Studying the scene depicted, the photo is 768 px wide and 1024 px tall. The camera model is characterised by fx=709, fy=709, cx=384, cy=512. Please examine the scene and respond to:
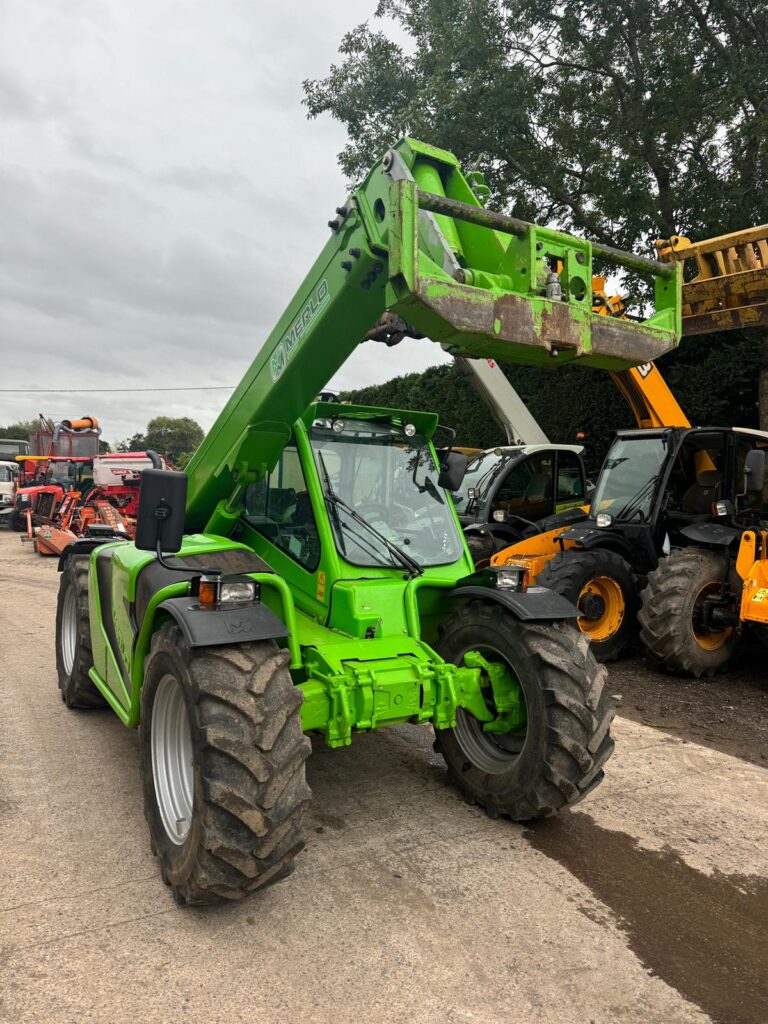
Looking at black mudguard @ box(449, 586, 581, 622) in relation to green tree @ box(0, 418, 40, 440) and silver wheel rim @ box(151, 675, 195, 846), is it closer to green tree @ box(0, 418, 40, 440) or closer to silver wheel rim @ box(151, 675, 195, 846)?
silver wheel rim @ box(151, 675, 195, 846)

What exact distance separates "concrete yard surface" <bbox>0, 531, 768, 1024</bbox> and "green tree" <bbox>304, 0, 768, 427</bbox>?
8189mm

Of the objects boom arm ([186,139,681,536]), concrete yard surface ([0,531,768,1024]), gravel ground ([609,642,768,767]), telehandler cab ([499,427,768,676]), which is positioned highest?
boom arm ([186,139,681,536])

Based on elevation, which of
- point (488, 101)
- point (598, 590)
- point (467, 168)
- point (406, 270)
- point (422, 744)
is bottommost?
point (422, 744)

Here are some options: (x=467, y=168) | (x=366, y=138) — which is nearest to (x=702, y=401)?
(x=467, y=168)

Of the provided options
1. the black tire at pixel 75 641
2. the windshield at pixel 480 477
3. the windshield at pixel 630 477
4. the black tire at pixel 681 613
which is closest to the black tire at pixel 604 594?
the black tire at pixel 681 613

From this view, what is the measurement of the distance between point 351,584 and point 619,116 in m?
10.5

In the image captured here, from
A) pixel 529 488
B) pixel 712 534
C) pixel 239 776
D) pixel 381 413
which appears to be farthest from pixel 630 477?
pixel 239 776

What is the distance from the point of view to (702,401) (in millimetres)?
10875

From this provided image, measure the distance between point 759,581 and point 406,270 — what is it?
4.67 m

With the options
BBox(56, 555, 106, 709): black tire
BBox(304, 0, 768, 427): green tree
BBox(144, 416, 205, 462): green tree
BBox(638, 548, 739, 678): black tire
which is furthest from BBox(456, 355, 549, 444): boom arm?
BBox(144, 416, 205, 462): green tree

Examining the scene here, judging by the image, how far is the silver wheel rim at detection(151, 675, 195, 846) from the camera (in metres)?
3.04

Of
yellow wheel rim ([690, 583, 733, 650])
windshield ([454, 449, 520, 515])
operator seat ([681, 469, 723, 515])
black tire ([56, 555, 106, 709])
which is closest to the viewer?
black tire ([56, 555, 106, 709])

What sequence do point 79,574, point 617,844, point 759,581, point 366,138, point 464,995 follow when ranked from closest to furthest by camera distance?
point 464,995 < point 617,844 < point 79,574 < point 759,581 < point 366,138

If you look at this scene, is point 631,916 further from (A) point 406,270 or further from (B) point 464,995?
(A) point 406,270
